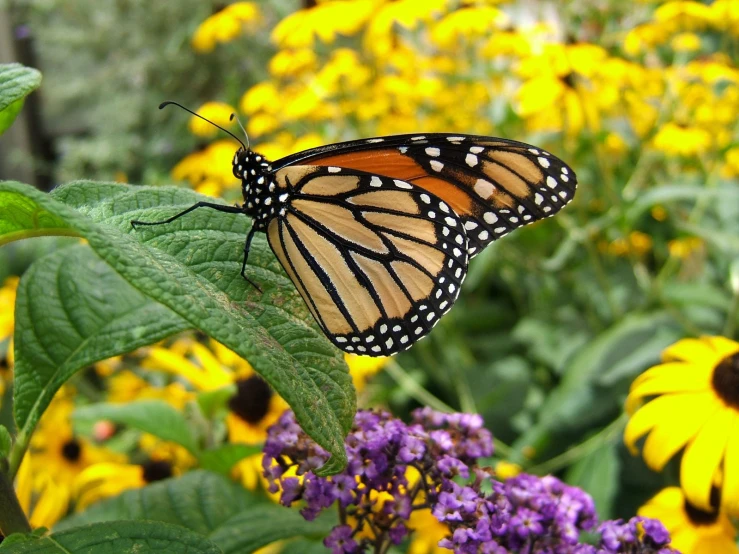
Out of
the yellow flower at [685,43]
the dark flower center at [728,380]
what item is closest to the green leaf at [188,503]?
the dark flower center at [728,380]

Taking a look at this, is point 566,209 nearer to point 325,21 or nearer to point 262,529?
point 325,21

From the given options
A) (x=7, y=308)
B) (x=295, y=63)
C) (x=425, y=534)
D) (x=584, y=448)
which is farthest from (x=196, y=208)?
(x=295, y=63)

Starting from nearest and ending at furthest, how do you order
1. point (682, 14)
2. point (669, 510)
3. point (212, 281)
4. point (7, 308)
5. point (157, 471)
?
point (212, 281), point (669, 510), point (157, 471), point (7, 308), point (682, 14)

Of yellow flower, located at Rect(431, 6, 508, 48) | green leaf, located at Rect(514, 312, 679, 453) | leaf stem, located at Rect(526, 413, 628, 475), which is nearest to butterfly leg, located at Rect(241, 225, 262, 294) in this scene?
leaf stem, located at Rect(526, 413, 628, 475)

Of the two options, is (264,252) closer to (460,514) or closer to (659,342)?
(460,514)

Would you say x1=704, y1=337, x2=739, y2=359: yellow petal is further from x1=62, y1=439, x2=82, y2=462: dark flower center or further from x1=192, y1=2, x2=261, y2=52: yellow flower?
x1=192, y1=2, x2=261, y2=52: yellow flower

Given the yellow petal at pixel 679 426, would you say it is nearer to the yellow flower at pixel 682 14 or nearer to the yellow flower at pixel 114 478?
the yellow flower at pixel 114 478
